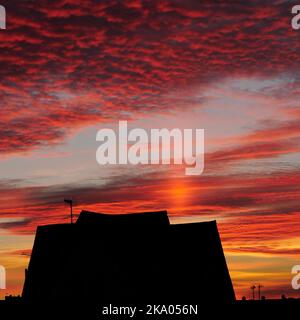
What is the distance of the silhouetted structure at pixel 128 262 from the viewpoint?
41344mm

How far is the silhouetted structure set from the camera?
A: 136 ft

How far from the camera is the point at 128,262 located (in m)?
42.0

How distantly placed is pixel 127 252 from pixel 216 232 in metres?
5.39

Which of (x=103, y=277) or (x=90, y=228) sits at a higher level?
(x=90, y=228)

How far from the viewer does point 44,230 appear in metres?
44.6
